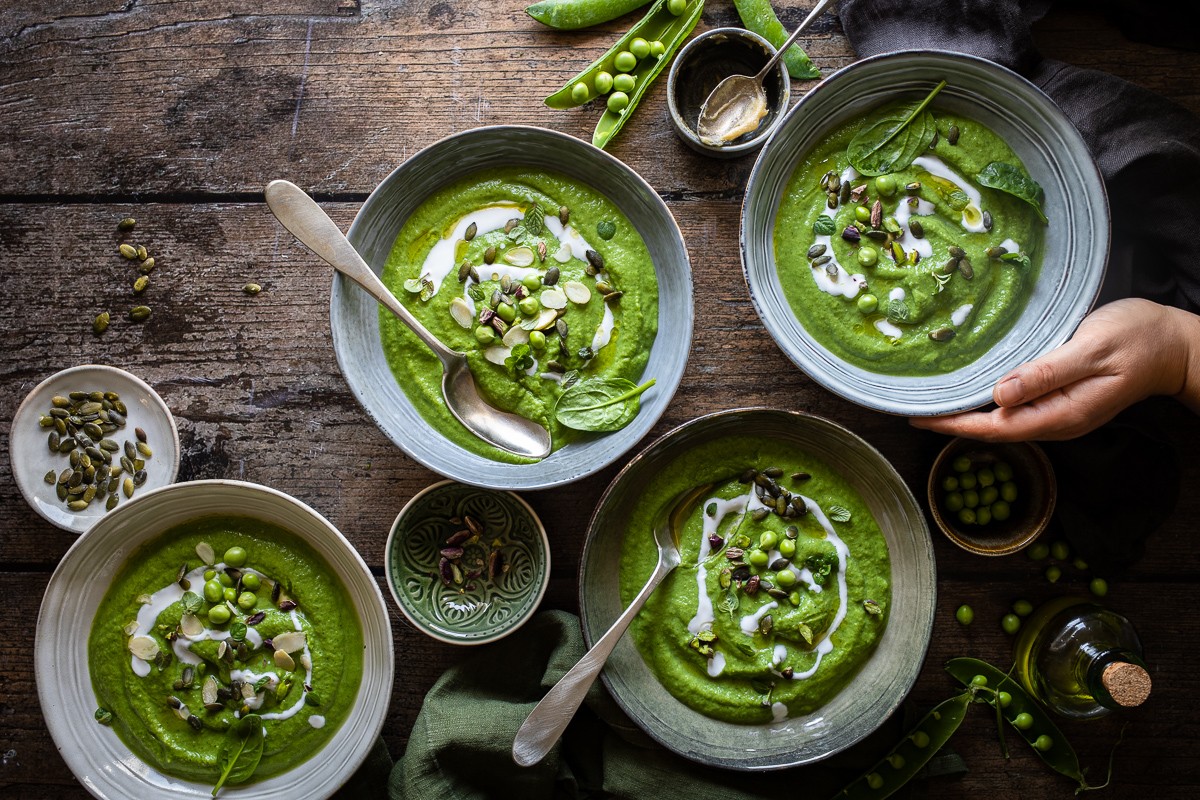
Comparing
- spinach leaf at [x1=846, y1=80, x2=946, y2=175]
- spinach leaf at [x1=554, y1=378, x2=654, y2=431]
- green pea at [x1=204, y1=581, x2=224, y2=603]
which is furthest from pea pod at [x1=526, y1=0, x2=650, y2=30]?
green pea at [x1=204, y1=581, x2=224, y2=603]

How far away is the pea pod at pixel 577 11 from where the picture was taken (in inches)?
121

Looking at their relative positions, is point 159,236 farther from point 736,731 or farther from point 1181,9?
point 1181,9

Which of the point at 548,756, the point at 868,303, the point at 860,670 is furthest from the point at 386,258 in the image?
the point at 860,670

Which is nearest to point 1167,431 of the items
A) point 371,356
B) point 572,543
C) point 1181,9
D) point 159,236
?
point 1181,9

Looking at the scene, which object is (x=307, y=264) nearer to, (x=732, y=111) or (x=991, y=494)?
(x=732, y=111)

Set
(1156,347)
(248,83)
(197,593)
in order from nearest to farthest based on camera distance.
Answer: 1. (1156,347)
2. (197,593)
3. (248,83)

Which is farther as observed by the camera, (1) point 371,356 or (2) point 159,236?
(2) point 159,236

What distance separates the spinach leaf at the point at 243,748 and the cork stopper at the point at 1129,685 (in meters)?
3.02

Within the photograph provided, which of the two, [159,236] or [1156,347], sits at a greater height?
[1156,347]

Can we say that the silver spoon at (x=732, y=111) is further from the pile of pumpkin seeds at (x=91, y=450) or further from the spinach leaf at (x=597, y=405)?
the pile of pumpkin seeds at (x=91, y=450)

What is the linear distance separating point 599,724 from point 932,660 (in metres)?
1.35

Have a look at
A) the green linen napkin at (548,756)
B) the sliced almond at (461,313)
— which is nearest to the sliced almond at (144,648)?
the green linen napkin at (548,756)

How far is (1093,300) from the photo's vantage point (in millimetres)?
2807

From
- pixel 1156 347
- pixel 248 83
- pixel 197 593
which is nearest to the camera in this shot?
pixel 1156 347
